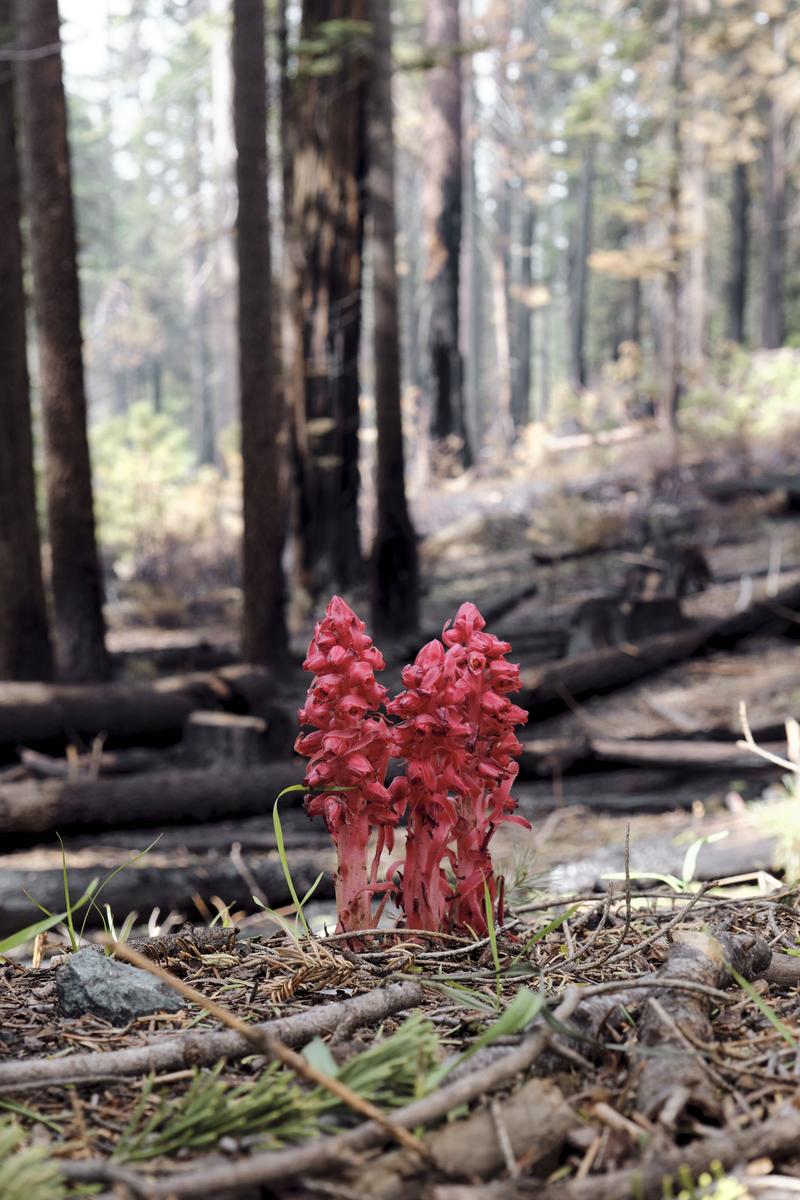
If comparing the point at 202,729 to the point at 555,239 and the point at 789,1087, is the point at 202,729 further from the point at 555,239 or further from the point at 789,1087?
the point at 555,239

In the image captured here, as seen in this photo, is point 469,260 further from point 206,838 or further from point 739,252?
point 206,838

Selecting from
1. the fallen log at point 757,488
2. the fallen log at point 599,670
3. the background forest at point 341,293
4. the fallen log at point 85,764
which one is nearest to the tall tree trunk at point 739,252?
the background forest at point 341,293

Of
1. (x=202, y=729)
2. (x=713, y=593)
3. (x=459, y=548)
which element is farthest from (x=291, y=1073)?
(x=459, y=548)

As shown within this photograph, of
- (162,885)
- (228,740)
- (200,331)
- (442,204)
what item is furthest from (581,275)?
(162,885)

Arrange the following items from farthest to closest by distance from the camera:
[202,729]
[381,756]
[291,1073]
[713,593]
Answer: [713,593] → [202,729] → [381,756] → [291,1073]

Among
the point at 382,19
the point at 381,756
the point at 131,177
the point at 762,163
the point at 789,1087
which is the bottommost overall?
the point at 789,1087
